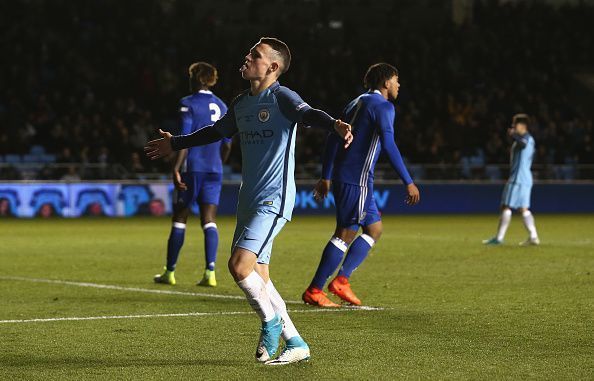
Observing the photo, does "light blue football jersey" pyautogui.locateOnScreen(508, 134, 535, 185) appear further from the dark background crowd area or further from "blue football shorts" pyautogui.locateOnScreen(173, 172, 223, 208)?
the dark background crowd area

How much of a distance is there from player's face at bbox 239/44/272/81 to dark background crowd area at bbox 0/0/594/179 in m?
19.9

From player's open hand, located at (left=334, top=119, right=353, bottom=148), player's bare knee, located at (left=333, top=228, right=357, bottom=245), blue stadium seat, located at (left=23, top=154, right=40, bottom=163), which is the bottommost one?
blue stadium seat, located at (left=23, top=154, right=40, bottom=163)

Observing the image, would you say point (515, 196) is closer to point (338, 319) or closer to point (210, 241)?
point (210, 241)

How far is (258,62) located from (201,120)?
16.3 feet

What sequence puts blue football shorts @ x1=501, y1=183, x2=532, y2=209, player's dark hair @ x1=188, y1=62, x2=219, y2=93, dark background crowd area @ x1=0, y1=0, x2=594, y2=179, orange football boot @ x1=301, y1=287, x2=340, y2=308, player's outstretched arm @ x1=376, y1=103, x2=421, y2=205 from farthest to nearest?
dark background crowd area @ x1=0, y1=0, x2=594, y2=179, blue football shorts @ x1=501, y1=183, x2=532, y2=209, player's dark hair @ x1=188, y1=62, x2=219, y2=93, orange football boot @ x1=301, y1=287, x2=340, y2=308, player's outstretched arm @ x1=376, y1=103, x2=421, y2=205

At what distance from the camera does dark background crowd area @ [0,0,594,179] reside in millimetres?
29234

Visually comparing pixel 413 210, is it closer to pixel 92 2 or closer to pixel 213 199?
pixel 92 2

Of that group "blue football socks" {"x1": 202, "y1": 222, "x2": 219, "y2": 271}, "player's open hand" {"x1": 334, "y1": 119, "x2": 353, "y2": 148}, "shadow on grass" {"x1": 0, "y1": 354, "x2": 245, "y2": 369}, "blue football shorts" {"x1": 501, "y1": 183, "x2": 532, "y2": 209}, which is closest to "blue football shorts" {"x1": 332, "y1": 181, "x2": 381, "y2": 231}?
"blue football socks" {"x1": 202, "y1": 222, "x2": 219, "y2": 271}

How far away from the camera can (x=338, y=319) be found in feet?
29.0

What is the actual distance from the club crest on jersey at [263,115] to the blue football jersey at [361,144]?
2.88 m

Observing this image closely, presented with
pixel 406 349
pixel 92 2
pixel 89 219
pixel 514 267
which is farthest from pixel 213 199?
pixel 92 2

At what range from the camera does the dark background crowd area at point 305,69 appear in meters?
29.2

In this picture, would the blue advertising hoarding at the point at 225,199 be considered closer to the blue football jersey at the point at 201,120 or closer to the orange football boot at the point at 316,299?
the blue football jersey at the point at 201,120

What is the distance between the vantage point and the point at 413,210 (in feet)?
101
